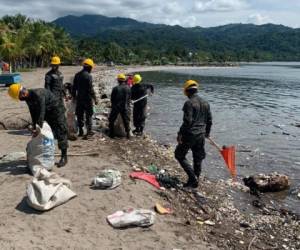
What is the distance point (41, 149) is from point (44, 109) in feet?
2.90

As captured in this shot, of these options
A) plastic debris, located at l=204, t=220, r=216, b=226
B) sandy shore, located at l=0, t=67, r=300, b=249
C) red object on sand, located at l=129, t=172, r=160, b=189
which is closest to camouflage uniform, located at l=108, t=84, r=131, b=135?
sandy shore, located at l=0, t=67, r=300, b=249

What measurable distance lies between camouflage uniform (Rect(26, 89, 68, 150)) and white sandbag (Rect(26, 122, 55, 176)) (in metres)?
0.23

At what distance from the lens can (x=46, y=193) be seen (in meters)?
7.82

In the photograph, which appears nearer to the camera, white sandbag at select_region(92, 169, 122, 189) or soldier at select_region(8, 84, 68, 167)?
white sandbag at select_region(92, 169, 122, 189)

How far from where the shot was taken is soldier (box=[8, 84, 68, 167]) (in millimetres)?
9281

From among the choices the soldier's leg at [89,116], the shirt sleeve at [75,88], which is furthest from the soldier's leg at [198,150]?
the shirt sleeve at [75,88]

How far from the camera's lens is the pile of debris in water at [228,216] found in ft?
25.9

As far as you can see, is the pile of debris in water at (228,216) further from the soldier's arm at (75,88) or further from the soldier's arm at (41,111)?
the soldier's arm at (75,88)

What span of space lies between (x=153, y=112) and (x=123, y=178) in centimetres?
2025

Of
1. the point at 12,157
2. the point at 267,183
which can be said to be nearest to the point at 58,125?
the point at 12,157

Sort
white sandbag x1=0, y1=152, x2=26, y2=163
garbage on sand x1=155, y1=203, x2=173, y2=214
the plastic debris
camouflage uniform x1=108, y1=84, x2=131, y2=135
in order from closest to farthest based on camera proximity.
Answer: garbage on sand x1=155, y1=203, x2=173, y2=214, the plastic debris, white sandbag x1=0, y1=152, x2=26, y2=163, camouflage uniform x1=108, y1=84, x2=131, y2=135

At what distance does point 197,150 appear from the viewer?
976cm

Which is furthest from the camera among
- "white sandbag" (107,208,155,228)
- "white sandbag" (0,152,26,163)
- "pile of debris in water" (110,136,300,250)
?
"white sandbag" (0,152,26,163)

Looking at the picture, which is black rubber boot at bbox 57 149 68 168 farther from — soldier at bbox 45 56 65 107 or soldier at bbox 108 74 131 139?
soldier at bbox 108 74 131 139
